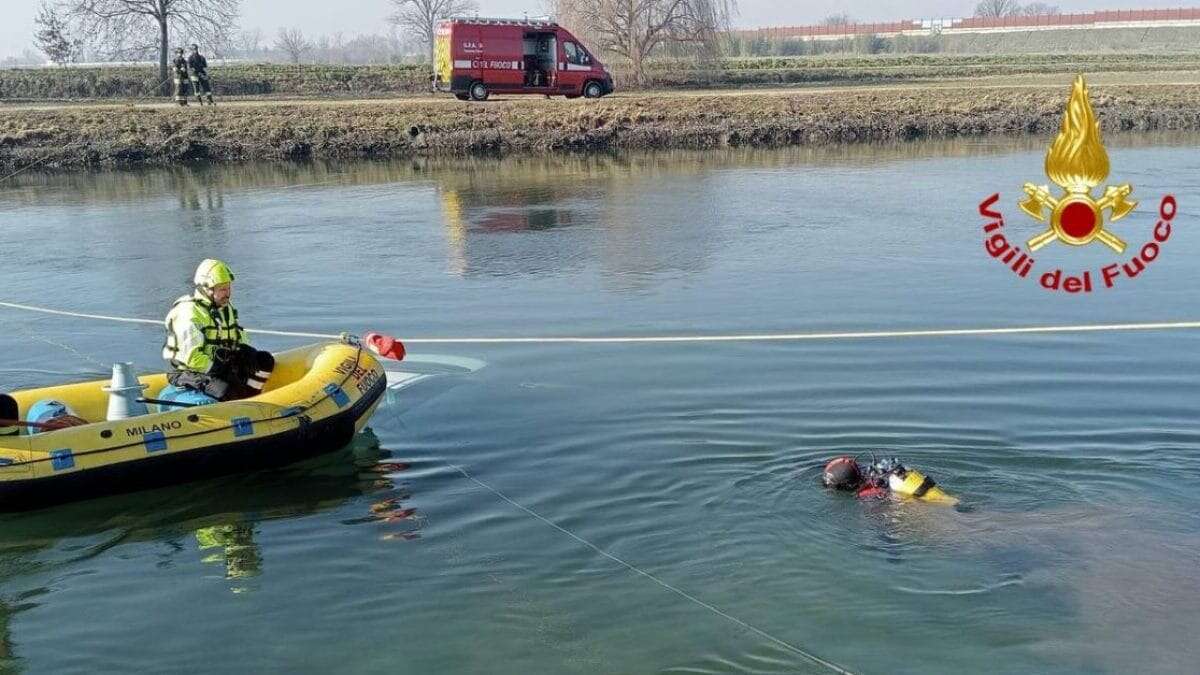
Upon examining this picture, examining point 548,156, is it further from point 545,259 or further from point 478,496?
point 478,496

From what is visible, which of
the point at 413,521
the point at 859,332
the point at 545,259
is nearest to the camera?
the point at 413,521

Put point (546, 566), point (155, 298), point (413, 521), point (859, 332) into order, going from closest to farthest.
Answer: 1. point (546, 566)
2. point (413, 521)
3. point (859, 332)
4. point (155, 298)

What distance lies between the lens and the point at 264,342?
1332 centimetres

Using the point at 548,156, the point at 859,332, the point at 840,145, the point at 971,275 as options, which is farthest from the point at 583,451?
the point at 840,145

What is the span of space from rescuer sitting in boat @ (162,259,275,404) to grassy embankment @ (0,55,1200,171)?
2189 centimetres

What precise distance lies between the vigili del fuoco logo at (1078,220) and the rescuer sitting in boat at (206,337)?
7.38 meters

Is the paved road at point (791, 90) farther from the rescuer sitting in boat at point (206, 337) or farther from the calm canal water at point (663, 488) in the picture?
the rescuer sitting in boat at point (206, 337)

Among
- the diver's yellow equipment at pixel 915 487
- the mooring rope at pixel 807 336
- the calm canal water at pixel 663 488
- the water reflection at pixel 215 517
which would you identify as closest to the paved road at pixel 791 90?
the calm canal water at pixel 663 488

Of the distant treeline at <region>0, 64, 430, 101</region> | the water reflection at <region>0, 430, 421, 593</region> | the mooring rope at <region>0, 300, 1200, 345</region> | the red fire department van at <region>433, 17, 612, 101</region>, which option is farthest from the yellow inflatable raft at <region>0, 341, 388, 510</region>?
the distant treeline at <region>0, 64, 430, 101</region>

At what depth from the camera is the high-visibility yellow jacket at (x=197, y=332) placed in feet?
30.5

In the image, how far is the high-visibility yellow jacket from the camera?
930 centimetres

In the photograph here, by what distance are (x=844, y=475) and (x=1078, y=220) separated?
10.8 m

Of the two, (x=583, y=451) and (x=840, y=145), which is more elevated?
(x=840, y=145)

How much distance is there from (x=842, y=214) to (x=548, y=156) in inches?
468
